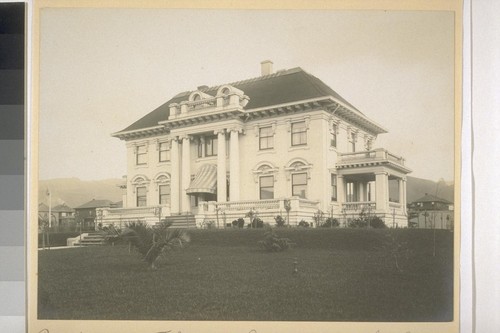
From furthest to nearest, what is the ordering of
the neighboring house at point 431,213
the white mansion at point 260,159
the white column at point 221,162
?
the white column at point 221,162, the white mansion at point 260,159, the neighboring house at point 431,213

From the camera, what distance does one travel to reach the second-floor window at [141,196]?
590 centimetres

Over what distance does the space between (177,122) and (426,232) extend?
278 centimetres

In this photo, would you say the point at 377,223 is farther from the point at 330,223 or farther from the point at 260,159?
the point at 260,159

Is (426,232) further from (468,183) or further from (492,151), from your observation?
(492,151)

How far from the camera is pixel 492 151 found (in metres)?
5.71

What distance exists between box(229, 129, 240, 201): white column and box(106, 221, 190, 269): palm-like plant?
647 mm

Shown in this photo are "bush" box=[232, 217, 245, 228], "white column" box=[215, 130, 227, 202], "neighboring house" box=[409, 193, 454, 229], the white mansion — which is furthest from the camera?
"white column" box=[215, 130, 227, 202]

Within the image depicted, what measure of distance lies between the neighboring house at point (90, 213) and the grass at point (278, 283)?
0.35 meters

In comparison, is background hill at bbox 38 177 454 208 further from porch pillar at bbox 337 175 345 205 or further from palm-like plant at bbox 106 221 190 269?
porch pillar at bbox 337 175 345 205

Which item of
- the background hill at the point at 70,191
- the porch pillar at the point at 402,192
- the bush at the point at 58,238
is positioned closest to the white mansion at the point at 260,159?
the porch pillar at the point at 402,192

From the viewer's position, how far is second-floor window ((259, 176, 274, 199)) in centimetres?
588

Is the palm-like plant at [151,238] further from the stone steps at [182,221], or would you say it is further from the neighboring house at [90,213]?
the neighboring house at [90,213]

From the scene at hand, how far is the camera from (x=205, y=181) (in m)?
5.99

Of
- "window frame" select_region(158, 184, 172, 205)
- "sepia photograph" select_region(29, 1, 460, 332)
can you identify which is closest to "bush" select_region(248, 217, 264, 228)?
"sepia photograph" select_region(29, 1, 460, 332)
